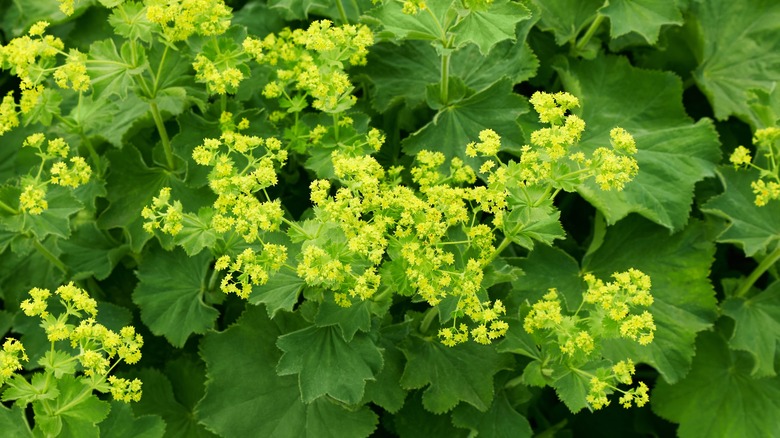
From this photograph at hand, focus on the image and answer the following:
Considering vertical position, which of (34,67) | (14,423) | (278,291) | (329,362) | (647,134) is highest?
(34,67)

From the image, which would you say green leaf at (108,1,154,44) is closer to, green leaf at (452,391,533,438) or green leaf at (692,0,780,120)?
green leaf at (452,391,533,438)

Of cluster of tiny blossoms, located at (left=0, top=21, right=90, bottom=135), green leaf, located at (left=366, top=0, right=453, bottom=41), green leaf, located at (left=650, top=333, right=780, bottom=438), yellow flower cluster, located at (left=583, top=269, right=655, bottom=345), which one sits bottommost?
green leaf, located at (left=650, top=333, right=780, bottom=438)

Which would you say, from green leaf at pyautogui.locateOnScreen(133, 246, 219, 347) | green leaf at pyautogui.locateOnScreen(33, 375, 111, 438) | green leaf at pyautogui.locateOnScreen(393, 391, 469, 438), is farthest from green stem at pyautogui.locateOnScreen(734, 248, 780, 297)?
green leaf at pyautogui.locateOnScreen(33, 375, 111, 438)

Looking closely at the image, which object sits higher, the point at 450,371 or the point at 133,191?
the point at 133,191

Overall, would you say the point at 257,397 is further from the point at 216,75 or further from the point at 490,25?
the point at 490,25

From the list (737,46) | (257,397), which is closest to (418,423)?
(257,397)

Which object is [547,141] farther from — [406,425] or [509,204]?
[406,425]
